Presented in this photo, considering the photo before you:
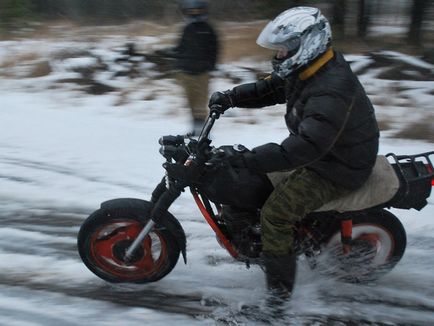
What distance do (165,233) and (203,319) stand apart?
23.1 inches

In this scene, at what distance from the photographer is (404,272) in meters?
3.92

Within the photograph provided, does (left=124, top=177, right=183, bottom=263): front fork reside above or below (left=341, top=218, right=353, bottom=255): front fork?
above

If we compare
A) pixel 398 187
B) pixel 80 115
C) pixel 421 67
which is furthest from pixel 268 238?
pixel 421 67

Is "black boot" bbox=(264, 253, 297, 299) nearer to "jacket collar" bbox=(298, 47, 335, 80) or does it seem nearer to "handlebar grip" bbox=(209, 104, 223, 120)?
"handlebar grip" bbox=(209, 104, 223, 120)

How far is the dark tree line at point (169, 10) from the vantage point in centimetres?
1177

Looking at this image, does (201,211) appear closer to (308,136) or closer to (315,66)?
(308,136)

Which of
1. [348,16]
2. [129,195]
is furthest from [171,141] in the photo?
[348,16]

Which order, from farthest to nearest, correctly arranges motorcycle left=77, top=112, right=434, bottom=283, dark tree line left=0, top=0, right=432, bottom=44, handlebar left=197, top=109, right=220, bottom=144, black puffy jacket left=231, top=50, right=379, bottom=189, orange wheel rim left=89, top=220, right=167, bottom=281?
dark tree line left=0, top=0, right=432, bottom=44 < orange wheel rim left=89, top=220, right=167, bottom=281 < motorcycle left=77, top=112, right=434, bottom=283 < handlebar left=197, top=109, right=220, bottom=144 < black puffy jacket left=231, top=50, right=379, bottom=189

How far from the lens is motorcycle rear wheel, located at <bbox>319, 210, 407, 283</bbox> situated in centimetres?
352

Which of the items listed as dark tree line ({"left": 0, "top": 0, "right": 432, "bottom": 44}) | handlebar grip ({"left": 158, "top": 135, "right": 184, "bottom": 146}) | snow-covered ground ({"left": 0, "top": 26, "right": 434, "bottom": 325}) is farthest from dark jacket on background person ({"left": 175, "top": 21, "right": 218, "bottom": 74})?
dark tree line ({"left": 0, "top": 0, "right": 432, "bottom": 44})

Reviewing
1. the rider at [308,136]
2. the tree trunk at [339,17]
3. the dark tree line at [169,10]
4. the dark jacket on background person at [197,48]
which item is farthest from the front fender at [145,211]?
the tree trunk at [339,17]

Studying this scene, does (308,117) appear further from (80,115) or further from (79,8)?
(79,8)

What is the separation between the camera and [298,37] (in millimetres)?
2932

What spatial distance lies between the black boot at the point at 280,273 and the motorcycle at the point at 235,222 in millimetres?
154
